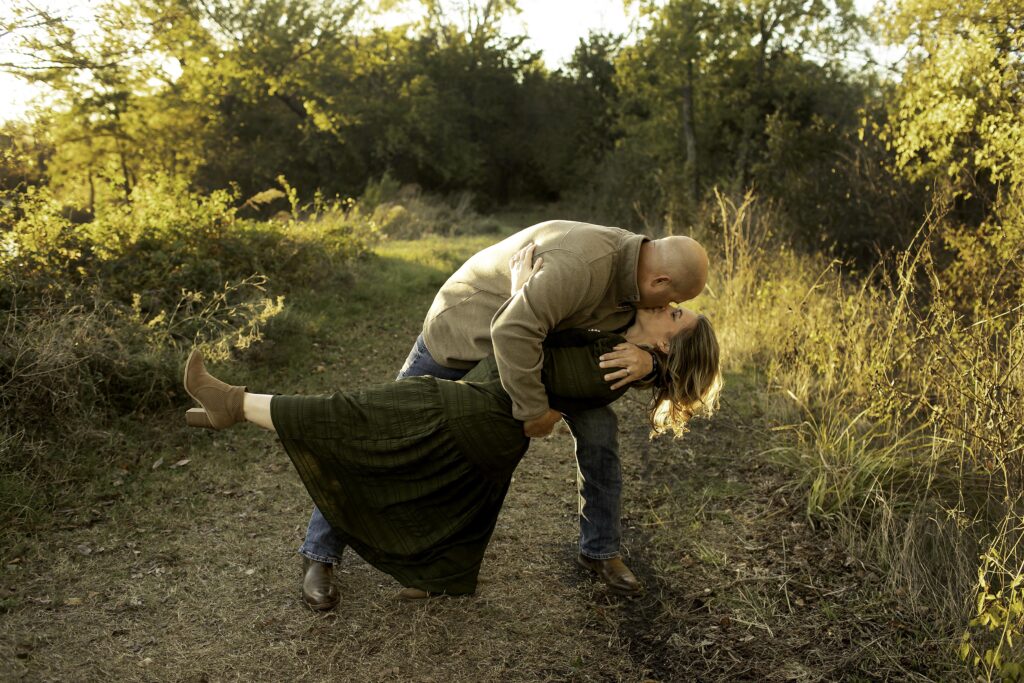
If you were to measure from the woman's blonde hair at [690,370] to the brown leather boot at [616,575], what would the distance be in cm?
85

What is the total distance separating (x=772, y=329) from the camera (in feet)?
22.7

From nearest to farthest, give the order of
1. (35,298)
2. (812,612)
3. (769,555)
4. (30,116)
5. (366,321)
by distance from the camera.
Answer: (812,612) < (769,555) < (35,298) < (30,116) < (366,321)

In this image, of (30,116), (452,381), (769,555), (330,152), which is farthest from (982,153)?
(330,152)

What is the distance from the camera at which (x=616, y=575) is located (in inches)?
147

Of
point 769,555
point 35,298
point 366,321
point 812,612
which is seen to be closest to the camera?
point 812,612

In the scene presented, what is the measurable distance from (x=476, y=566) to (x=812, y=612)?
159cm

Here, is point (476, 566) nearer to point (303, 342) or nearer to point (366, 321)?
point (303, 342)

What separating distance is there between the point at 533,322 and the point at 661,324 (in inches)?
31.1

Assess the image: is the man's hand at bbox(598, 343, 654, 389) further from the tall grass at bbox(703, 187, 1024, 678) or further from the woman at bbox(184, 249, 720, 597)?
the tall grass at bbox(703, 187, 1024, 678)

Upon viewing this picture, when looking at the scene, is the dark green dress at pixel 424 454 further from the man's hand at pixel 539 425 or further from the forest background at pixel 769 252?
the forest background at pixel 769 252

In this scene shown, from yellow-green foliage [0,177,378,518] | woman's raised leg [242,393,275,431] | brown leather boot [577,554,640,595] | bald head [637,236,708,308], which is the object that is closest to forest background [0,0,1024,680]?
yellow-green foliage [0,177,378,518]

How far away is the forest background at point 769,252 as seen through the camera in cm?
392

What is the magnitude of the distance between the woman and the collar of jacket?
0.21 meters

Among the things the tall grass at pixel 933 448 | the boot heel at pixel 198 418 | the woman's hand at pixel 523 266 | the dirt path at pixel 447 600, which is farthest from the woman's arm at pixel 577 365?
the tall grass at pixel 933 448
